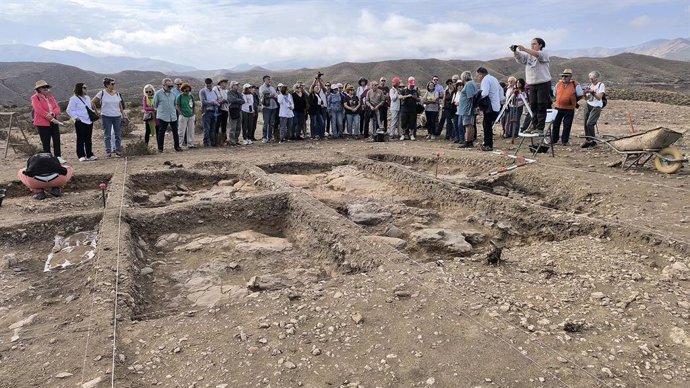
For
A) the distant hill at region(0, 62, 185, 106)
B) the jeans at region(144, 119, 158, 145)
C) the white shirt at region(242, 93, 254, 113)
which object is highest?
the distant hill at region(0, 62, 185, 106)

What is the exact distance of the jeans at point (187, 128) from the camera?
13219 millimetres

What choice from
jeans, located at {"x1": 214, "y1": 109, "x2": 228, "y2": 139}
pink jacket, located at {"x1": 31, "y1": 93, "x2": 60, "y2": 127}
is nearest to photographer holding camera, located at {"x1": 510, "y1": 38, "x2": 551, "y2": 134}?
jeans, located at {"x1": 214, "y1": 109, "x2": 228, "y2": 139}

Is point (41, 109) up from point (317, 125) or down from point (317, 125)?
up

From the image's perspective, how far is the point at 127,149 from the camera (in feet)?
40.0

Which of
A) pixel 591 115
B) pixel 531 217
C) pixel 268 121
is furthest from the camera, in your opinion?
pixel 268 121

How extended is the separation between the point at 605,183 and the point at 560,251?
3.11 metres

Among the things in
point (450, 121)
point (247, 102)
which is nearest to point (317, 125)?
point (247, 102)

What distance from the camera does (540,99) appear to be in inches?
400

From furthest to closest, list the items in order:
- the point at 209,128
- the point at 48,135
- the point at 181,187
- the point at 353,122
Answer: the point at 353,122
the point at 209,128
the point at 48,135
the point at 181,187

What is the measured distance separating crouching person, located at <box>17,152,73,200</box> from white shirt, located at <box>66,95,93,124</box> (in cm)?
255

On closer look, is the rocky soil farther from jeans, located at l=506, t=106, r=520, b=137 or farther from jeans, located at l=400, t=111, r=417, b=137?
jeans, located at l=400, t=111, r=417, b=137

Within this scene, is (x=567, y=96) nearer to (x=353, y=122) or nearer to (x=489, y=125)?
(x=489, y=125)

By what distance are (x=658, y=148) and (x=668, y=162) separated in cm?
30

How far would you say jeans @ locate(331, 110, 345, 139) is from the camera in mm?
14812
